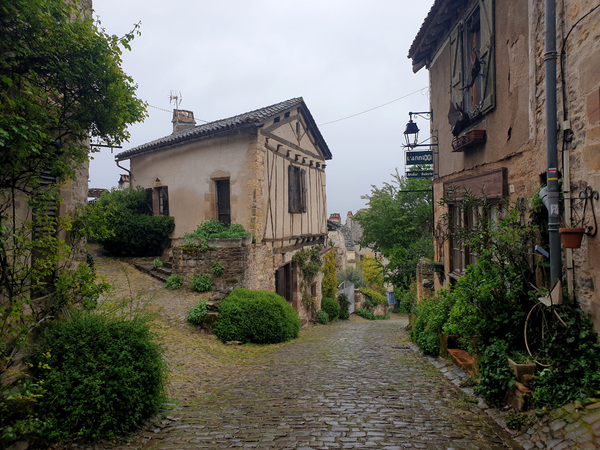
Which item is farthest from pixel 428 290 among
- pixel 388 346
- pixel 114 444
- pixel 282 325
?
pixel 114 444

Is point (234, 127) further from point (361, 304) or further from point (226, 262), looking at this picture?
point (361, 304)

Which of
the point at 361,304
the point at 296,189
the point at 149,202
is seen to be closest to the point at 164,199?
the point at 149,202

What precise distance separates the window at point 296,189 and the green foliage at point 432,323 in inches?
251

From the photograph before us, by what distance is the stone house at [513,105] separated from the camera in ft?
13.0

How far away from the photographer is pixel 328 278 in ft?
61.5

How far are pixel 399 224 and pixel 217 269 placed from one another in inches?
484

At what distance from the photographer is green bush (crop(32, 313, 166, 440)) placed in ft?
12.2

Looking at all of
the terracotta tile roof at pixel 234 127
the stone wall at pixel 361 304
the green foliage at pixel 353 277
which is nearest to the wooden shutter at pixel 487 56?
the terracotta tile roof at pixel 234 127

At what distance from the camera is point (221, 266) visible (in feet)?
35.0

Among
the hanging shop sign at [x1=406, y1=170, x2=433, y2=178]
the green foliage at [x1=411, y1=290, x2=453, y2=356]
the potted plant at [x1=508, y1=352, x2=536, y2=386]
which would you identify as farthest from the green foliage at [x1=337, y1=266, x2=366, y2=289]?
the potted plant at [x1=508, y1=352, x2=536, y2=386]

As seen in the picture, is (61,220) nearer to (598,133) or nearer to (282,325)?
(598,133)

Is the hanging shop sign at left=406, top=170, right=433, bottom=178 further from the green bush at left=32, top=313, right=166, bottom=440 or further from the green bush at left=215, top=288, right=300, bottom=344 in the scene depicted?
the green bush at left=32, top=313, right=166, bottom=440

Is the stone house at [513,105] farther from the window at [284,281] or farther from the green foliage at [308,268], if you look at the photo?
the green foliage at [308,268]

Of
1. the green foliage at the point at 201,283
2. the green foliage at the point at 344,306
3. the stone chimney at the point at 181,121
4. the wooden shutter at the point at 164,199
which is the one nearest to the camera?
the green foliage at the point at 201,283
